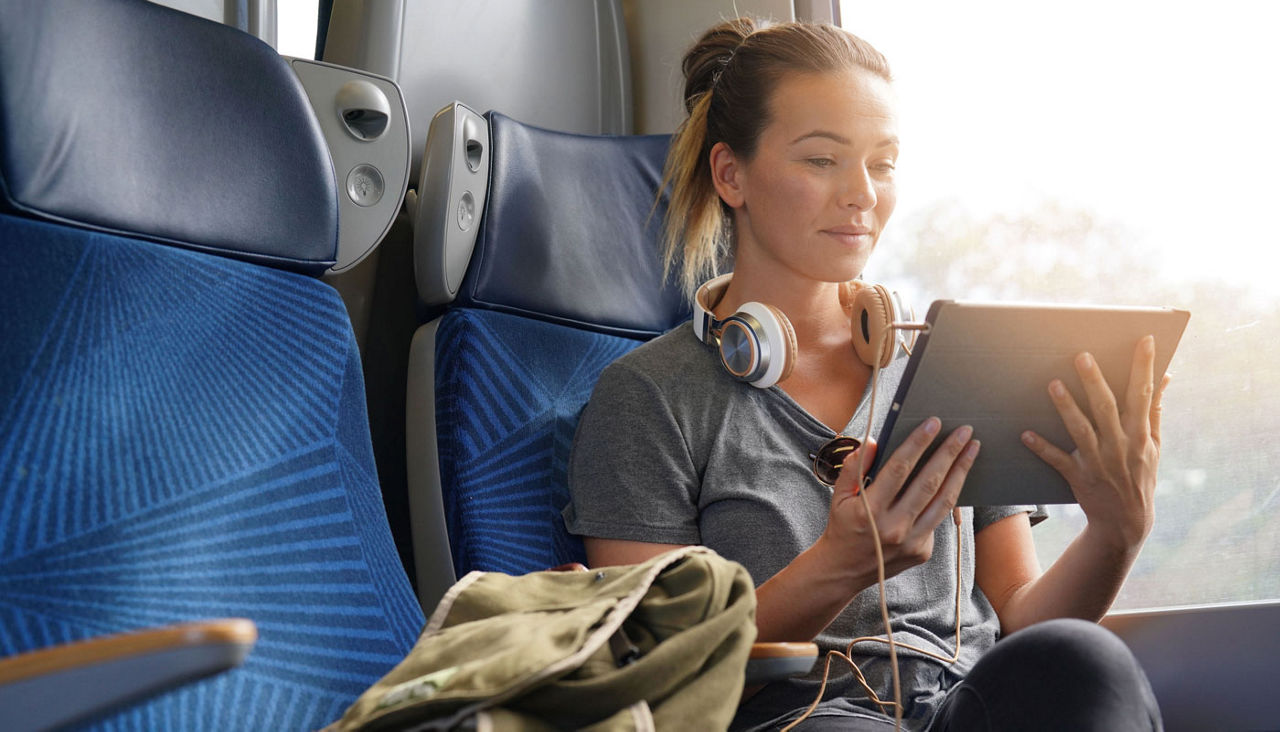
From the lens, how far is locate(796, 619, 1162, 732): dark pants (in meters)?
0.89

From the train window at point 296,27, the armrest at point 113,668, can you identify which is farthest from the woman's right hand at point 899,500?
the train window at point 296,27

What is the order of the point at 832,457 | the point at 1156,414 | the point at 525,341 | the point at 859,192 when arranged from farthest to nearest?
the point at 525,341
the point at 859,192
the point at 832,457
the point at 1156,414

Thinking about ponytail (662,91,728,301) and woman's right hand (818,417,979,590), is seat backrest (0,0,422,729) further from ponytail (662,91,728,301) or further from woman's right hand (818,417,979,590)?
ponytail (662,91,728,301)

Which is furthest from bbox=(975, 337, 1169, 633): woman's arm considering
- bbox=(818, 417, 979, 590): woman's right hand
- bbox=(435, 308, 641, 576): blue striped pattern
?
bbox=(435, 308, 641, 576): blue striped pattern

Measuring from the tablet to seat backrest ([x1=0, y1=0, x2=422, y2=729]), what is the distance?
602mm

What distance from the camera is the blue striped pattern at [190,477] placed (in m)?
1.00

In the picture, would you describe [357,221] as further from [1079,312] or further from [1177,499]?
[1177,499]

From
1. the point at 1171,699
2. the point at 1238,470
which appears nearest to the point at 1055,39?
the point at 1238,470

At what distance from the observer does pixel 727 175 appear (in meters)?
1.64

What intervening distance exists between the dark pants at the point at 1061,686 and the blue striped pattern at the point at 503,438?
2.17 ft

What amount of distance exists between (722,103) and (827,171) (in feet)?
0.78

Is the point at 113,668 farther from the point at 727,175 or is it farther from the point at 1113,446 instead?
the point at 727,175

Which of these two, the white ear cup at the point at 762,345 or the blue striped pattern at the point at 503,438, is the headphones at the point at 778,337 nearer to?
the white ear cup at the point at 762,345

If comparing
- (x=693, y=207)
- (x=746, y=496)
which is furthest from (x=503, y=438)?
(x=693, y=207)
